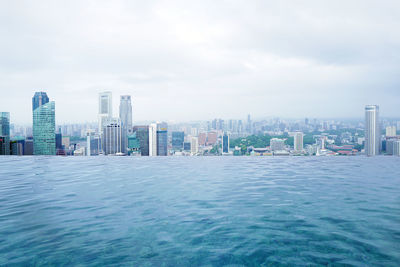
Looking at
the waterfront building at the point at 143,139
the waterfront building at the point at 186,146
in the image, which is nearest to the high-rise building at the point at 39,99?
the waterfront building at the point at 143,139

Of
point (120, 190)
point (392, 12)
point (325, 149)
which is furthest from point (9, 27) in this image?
point (392, 12)

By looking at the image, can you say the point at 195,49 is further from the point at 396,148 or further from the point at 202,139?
the point at 396,148

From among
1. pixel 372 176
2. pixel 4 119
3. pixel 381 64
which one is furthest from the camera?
pixel 4 119

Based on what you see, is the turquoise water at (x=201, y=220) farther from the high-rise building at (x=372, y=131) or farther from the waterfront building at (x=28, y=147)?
the waterfront building at (x=28, y=147)

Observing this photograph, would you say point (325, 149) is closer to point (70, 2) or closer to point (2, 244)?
point (2, 244)

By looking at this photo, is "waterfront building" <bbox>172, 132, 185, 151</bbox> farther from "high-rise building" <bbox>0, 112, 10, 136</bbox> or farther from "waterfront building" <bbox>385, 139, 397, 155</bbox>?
"waterfront building" <bbox>385, 139, 397, 155</bbox>

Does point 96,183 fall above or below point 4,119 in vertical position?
below
